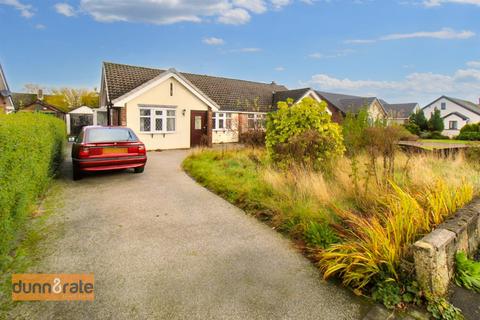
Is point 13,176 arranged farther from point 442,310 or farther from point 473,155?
point 473,155

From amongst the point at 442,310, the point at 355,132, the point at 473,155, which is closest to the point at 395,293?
the point at 442,310

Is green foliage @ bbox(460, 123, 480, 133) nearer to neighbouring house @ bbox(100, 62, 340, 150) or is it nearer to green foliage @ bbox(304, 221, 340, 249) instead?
neighbouring house @ bbox(100, 62, 340, 150)

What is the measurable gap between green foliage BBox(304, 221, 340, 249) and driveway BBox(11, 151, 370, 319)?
0.31 metres

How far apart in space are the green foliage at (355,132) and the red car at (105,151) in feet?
23.3

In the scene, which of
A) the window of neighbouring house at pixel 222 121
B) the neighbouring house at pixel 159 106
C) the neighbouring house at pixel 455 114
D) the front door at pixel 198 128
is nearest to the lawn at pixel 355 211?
the neighbouring house at pixel 159 106

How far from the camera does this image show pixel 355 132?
10.2 meters

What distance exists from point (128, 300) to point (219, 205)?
322 centimetres

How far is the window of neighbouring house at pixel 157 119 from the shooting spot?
645 inches

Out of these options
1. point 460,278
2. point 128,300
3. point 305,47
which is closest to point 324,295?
point 460,278

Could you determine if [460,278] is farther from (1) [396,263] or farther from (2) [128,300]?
(2) [128,300]

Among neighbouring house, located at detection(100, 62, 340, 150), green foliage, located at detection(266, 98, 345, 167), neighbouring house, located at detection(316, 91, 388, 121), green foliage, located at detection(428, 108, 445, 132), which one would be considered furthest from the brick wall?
green foliage, located at detection(428, 108, 445, 132)

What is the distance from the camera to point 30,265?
3303 millimetres

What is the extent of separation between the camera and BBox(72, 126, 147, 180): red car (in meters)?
7.51

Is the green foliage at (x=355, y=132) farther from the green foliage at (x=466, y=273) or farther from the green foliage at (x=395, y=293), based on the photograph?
the green foliage at (x=395, y=293)
